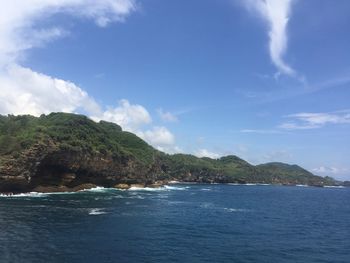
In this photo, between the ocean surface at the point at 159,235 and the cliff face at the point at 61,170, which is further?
the cliff face at the point at 61,170

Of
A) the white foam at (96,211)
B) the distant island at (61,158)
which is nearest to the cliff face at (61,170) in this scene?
the distant island at (61,158)

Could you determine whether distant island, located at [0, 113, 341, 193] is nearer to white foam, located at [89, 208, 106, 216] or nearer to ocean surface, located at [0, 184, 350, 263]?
ocean surface, located at [0, 184, 350, 263]

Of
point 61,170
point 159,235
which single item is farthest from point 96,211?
point 61,170

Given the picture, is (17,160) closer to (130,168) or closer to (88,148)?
(88,148)

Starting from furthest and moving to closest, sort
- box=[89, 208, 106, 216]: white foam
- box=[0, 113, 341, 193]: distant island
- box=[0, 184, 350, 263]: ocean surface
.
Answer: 1. box=[0, 113, 341, 193]: distant island
2. box=[89, 208, 106, 216]: white foam
3. box=[0, 184, 350, 263]: ocean surface

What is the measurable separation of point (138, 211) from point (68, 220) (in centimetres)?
2106

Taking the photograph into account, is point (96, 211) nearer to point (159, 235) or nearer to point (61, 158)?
point (159, 235)

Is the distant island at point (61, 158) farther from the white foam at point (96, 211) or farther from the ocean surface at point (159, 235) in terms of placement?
the white foam at point (96, 211)

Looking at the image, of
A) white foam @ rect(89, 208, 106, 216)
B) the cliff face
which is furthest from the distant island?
white foam @ rect(89, 208, 106, 216)

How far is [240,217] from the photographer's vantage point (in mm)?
86875

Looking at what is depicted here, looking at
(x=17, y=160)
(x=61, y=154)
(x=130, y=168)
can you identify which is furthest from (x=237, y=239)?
(x=130, y=168)

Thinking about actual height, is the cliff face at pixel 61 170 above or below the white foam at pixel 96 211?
above

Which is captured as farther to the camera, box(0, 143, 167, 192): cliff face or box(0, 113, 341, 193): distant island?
box(0, 113, 341, 193): distant island

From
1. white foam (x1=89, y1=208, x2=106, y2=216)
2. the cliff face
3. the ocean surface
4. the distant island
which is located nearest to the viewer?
the ocean surface
